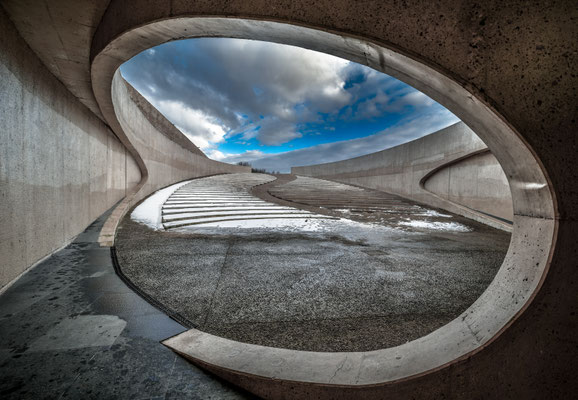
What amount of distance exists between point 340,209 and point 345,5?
911 centimetres

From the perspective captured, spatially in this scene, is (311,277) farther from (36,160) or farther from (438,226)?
(438,226)

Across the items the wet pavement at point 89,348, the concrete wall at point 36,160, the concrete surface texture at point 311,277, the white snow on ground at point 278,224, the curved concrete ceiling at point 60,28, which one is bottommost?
the wet pavement at point 89,348

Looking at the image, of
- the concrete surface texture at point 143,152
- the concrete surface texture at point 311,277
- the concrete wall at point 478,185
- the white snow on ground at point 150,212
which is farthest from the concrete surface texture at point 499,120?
the concrete wall at point 478,185

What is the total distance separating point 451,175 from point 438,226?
4.54 metres

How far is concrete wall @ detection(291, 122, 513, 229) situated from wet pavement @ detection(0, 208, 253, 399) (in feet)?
32.2

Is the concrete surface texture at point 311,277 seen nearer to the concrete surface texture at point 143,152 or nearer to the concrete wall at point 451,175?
→ the concrete surface texture at point 143,152

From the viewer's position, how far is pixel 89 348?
5.68 ft

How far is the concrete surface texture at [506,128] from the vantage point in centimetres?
120

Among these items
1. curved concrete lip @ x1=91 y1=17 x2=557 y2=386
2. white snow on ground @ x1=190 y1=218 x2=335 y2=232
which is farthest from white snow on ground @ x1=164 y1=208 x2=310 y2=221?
curved concrete lip @ x1=91 y1=17 x2=557 y2=386

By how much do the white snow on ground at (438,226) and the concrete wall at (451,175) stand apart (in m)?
1.39

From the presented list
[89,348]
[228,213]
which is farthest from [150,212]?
[89,348]

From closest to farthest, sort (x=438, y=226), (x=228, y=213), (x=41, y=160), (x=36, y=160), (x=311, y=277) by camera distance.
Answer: (x=311, y=277) → (x=36, y=160) → (x=41, y=160) → (x=438, y=226) → (x=228, y=213)

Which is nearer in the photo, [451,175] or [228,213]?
[228,213]

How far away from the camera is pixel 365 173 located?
17.3 metres
